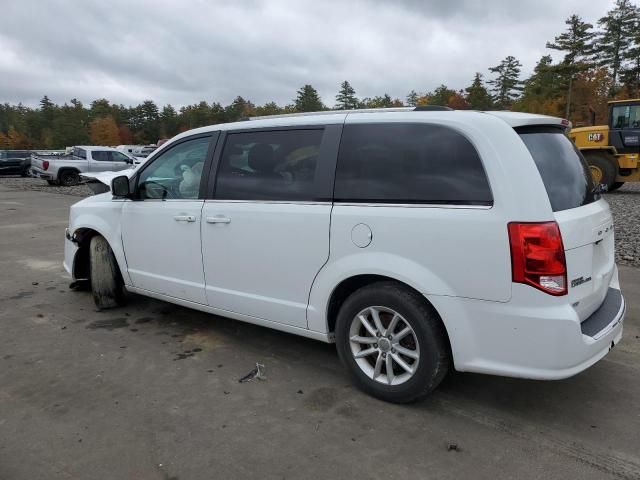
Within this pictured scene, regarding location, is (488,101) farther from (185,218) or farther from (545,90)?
(185,218)

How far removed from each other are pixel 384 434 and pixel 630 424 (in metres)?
1.40

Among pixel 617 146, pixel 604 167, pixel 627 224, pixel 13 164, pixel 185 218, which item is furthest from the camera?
pixel 13 164

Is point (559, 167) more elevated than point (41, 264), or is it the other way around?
point (559, 167)

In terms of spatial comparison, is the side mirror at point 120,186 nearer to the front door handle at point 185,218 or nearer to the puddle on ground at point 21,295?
the front door handle at point 185,218

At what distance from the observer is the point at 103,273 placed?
476 cm

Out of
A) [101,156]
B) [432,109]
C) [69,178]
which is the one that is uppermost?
[432,109]

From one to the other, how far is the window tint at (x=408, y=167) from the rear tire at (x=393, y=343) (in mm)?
572

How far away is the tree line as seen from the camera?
47406 mm

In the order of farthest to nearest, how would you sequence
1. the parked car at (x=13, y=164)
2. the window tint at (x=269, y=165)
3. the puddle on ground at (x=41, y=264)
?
the parked car at (x=13, y=164) → the puddle on ground at (x=41, y=264) → the window tint at (x=269, y=165)

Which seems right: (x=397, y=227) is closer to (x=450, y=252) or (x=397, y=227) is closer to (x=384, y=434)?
(x=450, y=252)

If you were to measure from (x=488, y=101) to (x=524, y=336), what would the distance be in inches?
2645

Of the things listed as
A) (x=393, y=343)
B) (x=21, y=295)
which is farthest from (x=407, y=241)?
(x=21, y=295)

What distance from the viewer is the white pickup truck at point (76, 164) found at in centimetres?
2133

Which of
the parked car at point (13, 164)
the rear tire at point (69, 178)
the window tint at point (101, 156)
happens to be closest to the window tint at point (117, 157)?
the window tint at point (101, 156)
